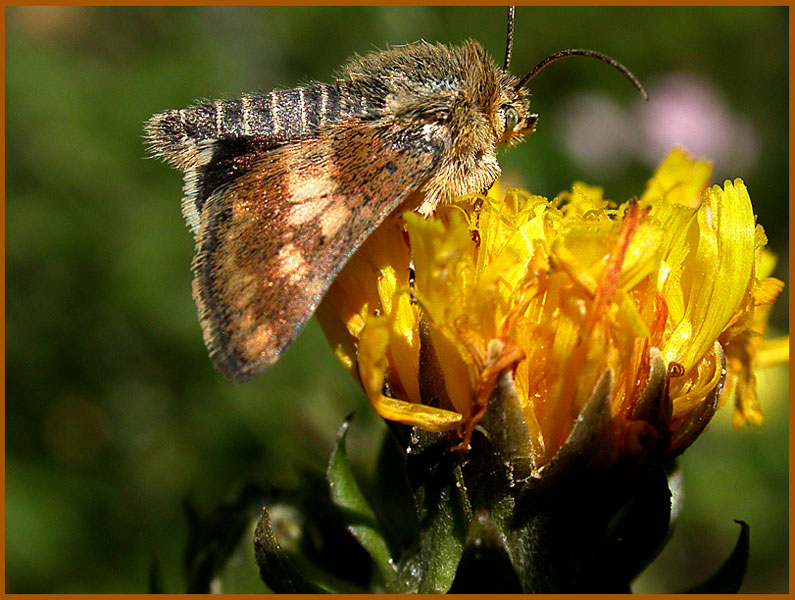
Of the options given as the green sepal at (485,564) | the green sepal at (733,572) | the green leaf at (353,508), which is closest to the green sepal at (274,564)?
the green leaf at (353,508)

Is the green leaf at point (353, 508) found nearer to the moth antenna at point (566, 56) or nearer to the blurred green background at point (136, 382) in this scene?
the blurred green background at point (136, 382)

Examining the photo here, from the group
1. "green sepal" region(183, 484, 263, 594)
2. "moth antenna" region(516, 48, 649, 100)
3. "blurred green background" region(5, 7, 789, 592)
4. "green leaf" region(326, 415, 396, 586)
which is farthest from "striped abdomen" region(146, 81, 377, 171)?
"blurred green background" region(5, 7, 789, 592)

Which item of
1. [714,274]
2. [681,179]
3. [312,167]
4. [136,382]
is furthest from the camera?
[136,382]

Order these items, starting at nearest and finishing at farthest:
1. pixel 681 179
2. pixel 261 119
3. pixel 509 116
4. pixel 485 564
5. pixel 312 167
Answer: pixel 485 564
pixel 312 167
pixel 261 119
pixel 509 116
pixel 681 179

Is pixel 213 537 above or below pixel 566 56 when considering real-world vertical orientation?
below

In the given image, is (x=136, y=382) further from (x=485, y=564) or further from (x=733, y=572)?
(x=733, y=572)

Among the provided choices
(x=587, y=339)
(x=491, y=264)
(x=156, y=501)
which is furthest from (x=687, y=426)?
(x=156, y=501)

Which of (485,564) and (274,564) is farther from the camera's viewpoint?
(274,564)

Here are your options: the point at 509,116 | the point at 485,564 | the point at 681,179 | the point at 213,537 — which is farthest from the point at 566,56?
the point at 213,537
